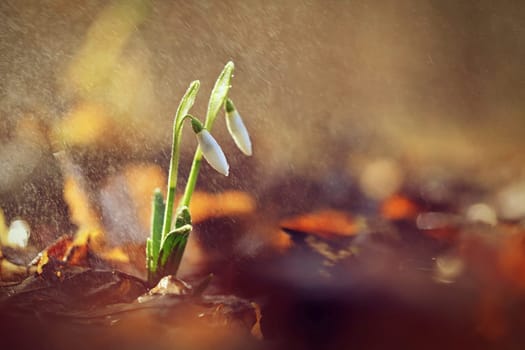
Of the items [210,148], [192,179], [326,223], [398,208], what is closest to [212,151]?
[210,148]

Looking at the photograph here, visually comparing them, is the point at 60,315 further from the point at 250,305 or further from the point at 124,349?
the point at 250,305

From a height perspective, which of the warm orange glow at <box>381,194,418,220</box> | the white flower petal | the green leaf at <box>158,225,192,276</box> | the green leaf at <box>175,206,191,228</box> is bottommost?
the green leaf at <box>158,225,192,276</box>

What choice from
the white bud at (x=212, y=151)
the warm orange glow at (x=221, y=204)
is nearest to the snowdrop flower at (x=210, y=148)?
the white bud at (x=212, y=151)

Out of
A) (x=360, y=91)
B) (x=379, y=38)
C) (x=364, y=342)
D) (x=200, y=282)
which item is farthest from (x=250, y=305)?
(x=379, y=38)

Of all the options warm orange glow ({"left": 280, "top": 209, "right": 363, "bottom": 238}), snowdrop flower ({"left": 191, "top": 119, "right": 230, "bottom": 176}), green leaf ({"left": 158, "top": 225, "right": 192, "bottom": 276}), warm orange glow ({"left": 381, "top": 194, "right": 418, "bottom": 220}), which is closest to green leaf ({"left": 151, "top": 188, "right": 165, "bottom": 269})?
green leaf ({"left": 158, "top": 225, "right": 192, "bottom": 276})

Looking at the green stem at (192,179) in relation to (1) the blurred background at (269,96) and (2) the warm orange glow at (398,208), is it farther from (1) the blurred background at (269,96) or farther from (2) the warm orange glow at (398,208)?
(2) the warm orange glow at (398,208)

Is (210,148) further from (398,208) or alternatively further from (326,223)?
(398,208)

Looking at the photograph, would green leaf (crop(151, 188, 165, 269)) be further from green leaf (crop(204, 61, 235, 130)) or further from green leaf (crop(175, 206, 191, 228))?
green leaf (crop(204, 61, 235, 130))
